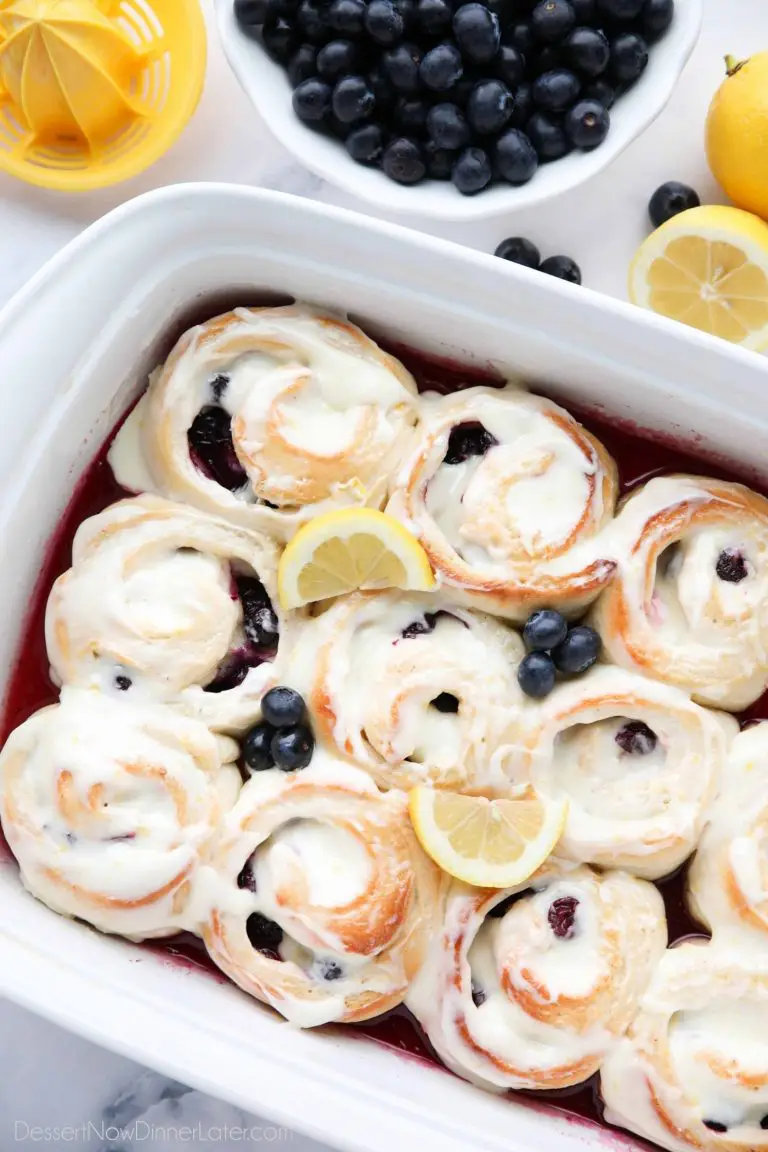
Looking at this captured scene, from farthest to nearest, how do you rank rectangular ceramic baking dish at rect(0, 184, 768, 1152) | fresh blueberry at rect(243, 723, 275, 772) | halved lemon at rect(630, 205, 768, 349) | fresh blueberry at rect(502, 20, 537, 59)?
fresh blueberry at rect(502, 20, 537, 59) → halved lemon at rect(630, 205, 768, 349) → fresh blueberry at rect(243, 723, 275, 772) → rectangular ceramic baking dish at rect(0, 184, 768, 1152)

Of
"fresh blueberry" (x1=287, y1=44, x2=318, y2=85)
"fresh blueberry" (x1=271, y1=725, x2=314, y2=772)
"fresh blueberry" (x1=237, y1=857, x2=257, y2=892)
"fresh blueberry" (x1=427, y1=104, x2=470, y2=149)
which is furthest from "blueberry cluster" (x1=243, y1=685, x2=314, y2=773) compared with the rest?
"fresh blueberry" (x1=287, y1=44, x2=318, y2=85)

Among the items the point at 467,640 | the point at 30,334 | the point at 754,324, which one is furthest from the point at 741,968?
the point at 30,334

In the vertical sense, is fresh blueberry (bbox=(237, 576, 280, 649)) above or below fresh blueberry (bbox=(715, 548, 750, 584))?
below

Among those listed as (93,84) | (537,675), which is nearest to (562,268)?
(537,675)

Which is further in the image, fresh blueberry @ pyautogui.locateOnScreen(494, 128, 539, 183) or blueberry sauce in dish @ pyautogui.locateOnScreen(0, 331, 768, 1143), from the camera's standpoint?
fresh blueberry @ pyautogui.locateOnScreen(494, 128, 539, 183)

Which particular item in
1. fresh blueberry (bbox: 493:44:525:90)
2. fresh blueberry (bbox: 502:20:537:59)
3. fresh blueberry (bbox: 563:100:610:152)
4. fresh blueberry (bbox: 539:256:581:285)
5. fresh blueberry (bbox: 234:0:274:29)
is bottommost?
fresh blueberry (bbox: 539:256:581:285)

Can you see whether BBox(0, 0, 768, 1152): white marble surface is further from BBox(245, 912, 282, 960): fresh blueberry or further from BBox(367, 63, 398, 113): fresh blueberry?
BBox(245, 912, 282, 960): fresh blueberry

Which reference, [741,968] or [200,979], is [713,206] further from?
[200,979]

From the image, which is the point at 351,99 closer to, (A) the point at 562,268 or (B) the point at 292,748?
(A) the point at 562,268
